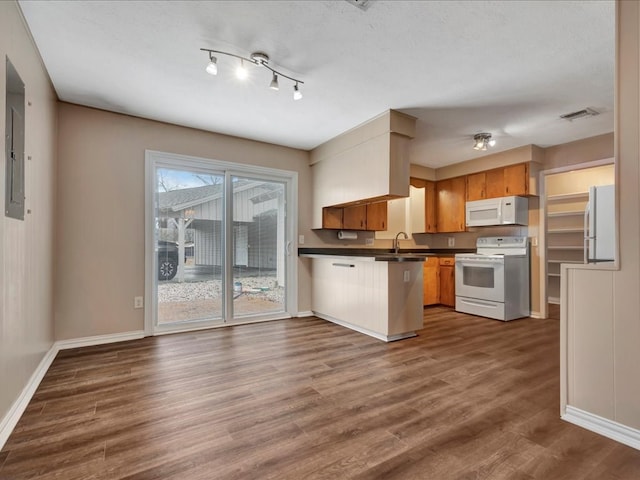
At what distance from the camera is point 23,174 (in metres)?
2.09

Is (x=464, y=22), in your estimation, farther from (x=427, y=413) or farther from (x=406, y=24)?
(x=427, y=413)

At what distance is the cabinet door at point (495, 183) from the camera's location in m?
4.94

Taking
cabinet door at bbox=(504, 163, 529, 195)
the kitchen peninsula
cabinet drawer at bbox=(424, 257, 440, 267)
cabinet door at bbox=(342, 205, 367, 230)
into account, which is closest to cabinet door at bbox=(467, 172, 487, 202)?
cabinet door at bbox=(504, 163, 529, 195)

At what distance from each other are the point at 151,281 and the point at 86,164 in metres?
1.41

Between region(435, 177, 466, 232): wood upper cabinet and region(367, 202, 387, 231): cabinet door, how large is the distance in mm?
1432

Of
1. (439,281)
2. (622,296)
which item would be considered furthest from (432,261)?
(622,296)

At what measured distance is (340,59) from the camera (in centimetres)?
248

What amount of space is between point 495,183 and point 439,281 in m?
1.90

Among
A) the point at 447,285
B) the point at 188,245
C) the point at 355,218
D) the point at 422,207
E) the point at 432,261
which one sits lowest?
the point at 447,285

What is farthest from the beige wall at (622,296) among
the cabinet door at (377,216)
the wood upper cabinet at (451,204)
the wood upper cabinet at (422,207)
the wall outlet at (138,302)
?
the wood upper cabinet at (422,207)

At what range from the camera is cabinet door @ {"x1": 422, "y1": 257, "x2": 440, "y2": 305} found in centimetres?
562

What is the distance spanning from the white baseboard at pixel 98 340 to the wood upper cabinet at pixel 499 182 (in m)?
5.25

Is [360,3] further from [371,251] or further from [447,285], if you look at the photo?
[447,285]

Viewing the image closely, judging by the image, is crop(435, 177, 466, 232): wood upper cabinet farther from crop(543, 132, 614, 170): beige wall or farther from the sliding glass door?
the sliding glass door
